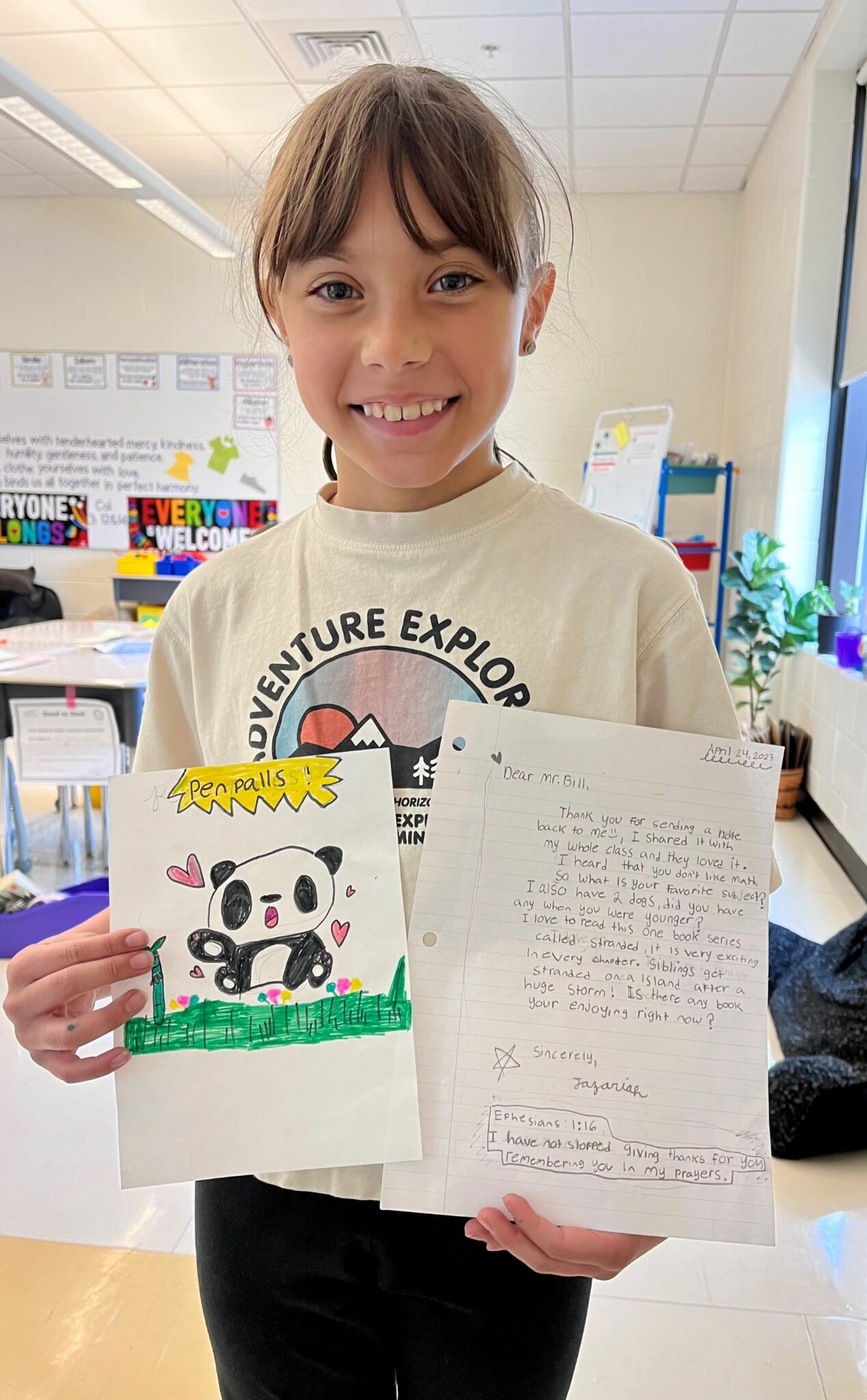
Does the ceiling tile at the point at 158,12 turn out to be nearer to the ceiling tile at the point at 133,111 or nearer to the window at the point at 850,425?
the ceiling tile at the point at 133,111

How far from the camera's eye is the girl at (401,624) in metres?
0.60

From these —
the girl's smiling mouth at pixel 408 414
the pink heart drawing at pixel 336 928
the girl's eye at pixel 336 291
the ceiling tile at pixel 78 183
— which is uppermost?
the ceiling tile at pixel 78 183

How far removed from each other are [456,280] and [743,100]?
438cm

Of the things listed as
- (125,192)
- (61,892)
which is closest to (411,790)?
(61,892)

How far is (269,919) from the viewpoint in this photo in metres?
0.63

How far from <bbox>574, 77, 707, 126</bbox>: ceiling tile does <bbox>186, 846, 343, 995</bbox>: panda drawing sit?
4.31m

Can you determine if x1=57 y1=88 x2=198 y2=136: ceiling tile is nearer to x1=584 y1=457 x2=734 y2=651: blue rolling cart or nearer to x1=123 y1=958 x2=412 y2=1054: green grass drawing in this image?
x1=584 y1=457 x2=734 y2=651: blue rolling cart

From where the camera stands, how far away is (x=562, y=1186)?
59 cm

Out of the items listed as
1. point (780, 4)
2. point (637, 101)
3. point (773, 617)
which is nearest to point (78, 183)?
point (637, 101)

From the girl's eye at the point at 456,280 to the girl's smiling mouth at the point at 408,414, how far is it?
7 centimetres

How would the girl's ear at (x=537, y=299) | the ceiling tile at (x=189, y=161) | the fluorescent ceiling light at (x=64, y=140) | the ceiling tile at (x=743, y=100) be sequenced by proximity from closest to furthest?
1. the girl's ear at (x=537, y=299)
2. the fluorescent ceiling light at (x=64, y=140)
3. the ceiling tile at (x=743, y=100)
4. the ceiling tile at (x=189, y=161)

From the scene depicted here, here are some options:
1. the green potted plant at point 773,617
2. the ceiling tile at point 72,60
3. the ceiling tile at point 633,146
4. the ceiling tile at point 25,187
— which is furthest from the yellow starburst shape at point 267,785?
the ceiling tile at point 25,187

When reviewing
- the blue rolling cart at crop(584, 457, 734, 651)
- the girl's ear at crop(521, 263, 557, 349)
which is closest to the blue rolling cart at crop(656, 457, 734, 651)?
the blue rolling cart at crop(584, 457, 734, 651)

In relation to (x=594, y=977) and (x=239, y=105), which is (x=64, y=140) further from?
(x=594, y=977)
